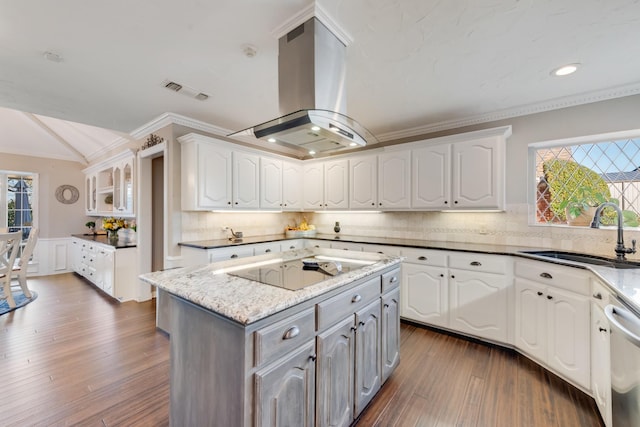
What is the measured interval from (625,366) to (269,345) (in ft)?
5.31

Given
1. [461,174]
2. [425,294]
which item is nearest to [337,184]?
[461,174]

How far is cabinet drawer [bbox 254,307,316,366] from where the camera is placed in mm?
1010

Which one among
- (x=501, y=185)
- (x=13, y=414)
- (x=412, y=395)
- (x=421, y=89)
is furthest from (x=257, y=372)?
(x=501, y=185)

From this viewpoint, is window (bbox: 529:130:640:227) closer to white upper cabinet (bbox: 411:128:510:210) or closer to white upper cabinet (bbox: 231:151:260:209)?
white upper cabinet (bbox: 411:128:510:210)

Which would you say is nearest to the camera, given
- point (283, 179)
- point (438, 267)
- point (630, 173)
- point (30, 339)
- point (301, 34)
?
point (301, 34)

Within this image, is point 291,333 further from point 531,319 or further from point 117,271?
point 117,271

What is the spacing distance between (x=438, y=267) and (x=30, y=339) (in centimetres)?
426

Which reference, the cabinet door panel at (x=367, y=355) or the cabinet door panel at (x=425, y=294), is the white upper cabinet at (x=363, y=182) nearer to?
the cabinet door panel at (x=425, y=294)

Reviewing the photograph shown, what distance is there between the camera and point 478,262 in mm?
2568

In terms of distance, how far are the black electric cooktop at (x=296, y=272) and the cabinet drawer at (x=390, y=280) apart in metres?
0.16

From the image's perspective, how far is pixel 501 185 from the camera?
2.76 metres

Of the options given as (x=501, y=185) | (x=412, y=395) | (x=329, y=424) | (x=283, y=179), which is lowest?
(x=412, y=395)

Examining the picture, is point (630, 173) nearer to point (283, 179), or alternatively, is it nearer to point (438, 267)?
point (438, 267)

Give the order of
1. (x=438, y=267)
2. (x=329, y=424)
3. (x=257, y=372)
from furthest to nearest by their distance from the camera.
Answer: (x=438, y=267), (x=329, y=424), (x=257, y=372)
